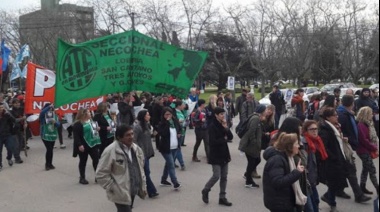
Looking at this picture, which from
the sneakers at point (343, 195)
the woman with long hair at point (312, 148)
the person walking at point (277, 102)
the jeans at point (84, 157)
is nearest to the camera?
the woman with long hair at point (312, 148)

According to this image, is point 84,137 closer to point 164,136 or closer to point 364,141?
point 164,136

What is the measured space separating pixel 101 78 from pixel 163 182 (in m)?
2.49

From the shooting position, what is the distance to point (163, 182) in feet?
26.2

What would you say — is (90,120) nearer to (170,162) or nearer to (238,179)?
(170,162)

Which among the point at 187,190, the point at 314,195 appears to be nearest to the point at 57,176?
the point at 187,190

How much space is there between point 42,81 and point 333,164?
6.32 metres

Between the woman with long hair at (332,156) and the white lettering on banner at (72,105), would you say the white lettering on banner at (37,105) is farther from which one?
the woman with long hair at (332,156)

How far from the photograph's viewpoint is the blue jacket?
662cm

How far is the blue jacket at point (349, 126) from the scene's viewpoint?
260 inches

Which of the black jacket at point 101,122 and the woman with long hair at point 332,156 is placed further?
the black jacket at point 101,122

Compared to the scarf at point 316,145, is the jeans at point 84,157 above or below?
below

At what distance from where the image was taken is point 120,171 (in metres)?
4.71

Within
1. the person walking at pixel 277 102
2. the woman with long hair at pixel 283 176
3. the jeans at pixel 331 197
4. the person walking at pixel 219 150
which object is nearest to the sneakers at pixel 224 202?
the person walking at pixel 219 150

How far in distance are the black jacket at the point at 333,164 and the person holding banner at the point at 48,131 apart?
6.04 m
